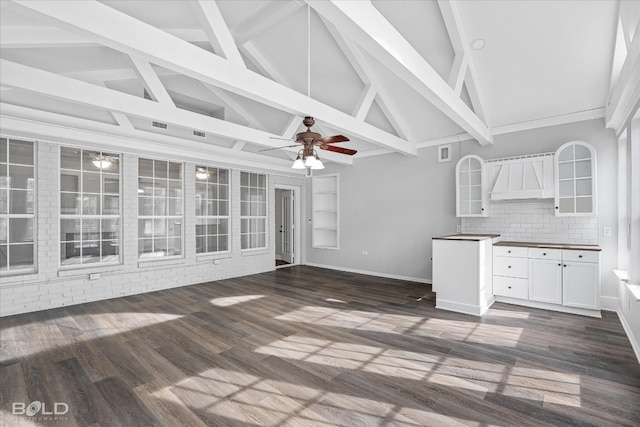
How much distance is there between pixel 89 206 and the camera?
5258 mm

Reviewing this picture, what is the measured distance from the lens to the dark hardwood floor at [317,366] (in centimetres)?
224

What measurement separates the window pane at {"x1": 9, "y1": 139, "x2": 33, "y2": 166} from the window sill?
1709 mm

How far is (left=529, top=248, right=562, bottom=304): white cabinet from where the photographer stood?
4.37 metres

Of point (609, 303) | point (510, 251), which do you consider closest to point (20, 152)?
point (510, 251)

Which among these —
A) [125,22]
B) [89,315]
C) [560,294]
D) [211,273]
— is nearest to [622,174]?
[560,294]

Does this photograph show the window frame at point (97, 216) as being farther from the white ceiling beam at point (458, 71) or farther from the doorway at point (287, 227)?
the white ceiling beam at point (458, 71)

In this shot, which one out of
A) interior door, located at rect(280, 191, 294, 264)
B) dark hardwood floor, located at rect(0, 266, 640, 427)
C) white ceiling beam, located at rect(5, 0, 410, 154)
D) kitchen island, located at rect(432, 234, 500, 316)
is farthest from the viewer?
interior door, located at rect(280, 191, 294, 264)

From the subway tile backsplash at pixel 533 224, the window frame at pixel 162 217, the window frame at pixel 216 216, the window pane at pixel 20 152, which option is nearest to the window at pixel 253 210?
the window frame at pixel 216 216

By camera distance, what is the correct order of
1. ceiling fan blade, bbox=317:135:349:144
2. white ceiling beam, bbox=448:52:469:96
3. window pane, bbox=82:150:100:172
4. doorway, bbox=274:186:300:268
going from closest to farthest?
ceiling fan blade, bbox=317:135:349:144 → white ceiling beam, bbox=448:52:469:96 → window pane, bbox=82:150:100:172 → doorway, bbox=274:186:300:268

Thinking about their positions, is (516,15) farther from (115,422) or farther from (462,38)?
(115,422)

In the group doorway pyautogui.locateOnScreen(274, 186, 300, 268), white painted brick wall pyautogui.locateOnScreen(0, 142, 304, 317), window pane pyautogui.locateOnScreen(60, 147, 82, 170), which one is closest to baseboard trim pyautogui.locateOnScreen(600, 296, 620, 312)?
doorway pyautogui.locateOnScreen(274, 186, 300, 268)

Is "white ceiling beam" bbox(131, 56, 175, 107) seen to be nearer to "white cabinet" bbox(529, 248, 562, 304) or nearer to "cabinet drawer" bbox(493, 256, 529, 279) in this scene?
"cabinet drawer" bbox(493, 256, 529, 279)

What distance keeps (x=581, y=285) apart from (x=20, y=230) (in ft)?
26.8

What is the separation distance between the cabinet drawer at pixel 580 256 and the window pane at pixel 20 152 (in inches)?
315
